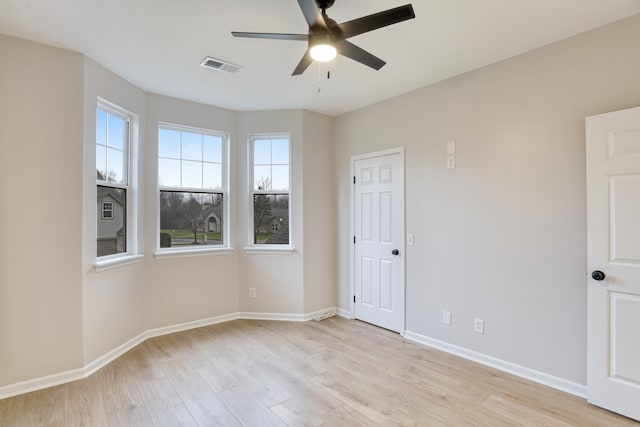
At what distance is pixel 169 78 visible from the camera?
10.5ft

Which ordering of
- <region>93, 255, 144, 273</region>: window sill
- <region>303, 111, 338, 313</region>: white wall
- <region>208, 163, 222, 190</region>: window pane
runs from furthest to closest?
<region>303, 111, 338, 313</region>: white wall
<region>208, 163, 222, 190</region>: window pane
<region>93, 255, 144, 273</region>: window sill

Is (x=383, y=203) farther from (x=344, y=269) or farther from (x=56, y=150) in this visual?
(x=56, y=150)

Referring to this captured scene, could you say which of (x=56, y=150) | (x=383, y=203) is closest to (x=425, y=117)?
(x=383, y=203)

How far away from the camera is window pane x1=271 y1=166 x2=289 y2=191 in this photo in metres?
4.25

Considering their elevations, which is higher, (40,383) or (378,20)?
(378,20)

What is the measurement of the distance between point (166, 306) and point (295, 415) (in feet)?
7.42

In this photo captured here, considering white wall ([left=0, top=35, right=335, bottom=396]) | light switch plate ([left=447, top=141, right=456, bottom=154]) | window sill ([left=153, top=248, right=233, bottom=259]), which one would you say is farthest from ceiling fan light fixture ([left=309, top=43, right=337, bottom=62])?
window sill ([left=153, top=248, right=233, bottom=259])

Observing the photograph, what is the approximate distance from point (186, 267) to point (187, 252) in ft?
0.60

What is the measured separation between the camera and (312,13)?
1654 millimetres

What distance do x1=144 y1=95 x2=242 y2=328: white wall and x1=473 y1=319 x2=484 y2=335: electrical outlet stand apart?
112 inches

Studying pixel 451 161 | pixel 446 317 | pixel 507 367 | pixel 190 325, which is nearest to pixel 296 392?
pixel 446 317

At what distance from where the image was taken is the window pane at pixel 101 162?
9.92 ft

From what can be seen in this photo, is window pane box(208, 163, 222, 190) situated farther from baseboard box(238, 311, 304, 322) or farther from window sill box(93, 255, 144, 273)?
baseboard box(238, 311, 304, 322)

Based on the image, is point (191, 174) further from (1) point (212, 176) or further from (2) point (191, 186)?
(1) point (212, 176)
